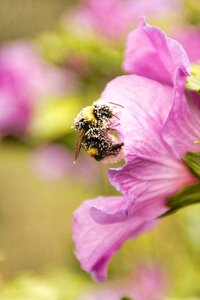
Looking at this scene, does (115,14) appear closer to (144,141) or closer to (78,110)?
(78,110)

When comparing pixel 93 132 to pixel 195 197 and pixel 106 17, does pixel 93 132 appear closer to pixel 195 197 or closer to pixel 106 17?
pixel 195 197

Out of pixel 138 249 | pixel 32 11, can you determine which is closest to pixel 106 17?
pixel 138 249

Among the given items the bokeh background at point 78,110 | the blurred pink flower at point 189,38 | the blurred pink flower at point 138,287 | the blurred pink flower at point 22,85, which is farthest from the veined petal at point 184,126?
the blurred pink flower at point 22,85

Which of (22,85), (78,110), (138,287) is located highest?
(22,85)

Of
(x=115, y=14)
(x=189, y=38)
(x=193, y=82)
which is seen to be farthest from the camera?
(x=115, y=14)

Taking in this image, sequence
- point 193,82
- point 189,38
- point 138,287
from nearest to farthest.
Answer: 1. point 193,82
2. point 189,38
3. point 138,287

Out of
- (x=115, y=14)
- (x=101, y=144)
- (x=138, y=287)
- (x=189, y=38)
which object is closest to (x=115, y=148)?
(x=101, y=144)

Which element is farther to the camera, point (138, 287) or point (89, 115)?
point (138, 287)
